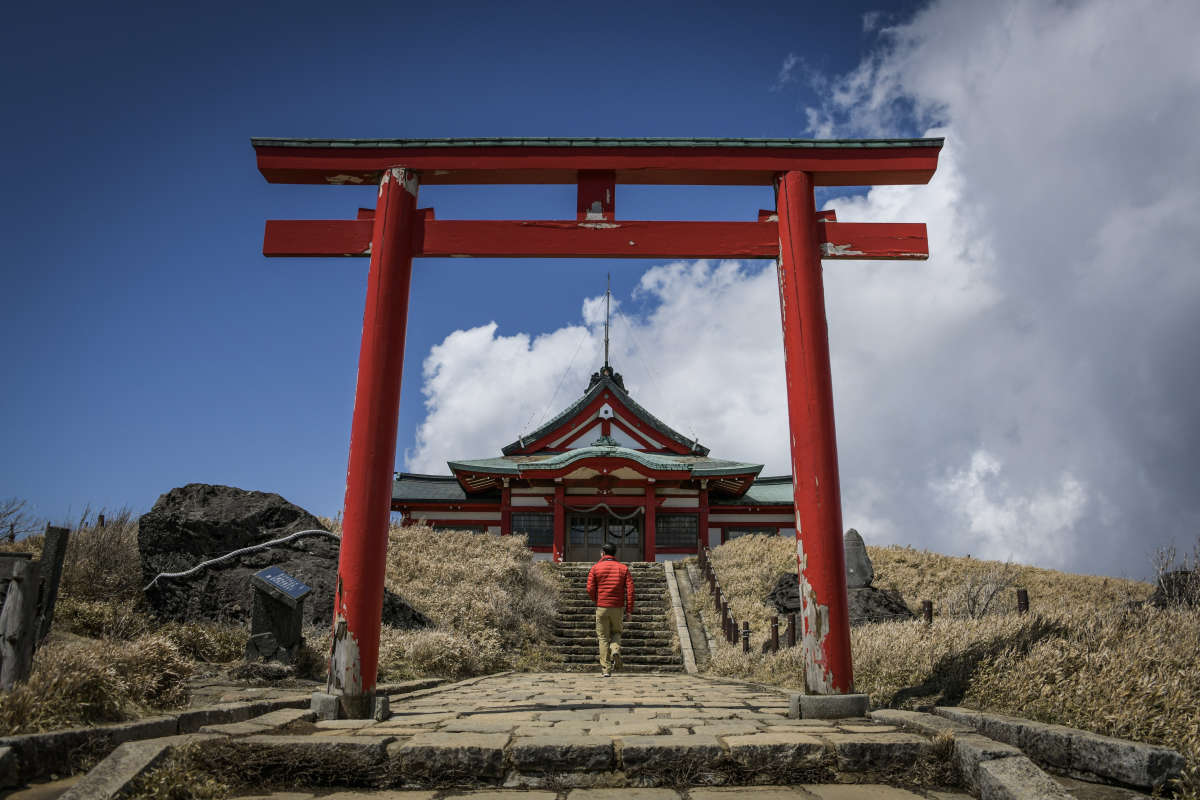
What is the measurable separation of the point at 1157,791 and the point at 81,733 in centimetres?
484

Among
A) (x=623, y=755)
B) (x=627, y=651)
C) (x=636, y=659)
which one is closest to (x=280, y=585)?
(x=623, y=755)

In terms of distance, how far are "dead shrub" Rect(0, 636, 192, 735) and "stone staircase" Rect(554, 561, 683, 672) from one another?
28.7ft

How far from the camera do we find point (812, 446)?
5035 mm

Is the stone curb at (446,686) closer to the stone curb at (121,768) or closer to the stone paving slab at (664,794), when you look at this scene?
the stone curb at (121,768)

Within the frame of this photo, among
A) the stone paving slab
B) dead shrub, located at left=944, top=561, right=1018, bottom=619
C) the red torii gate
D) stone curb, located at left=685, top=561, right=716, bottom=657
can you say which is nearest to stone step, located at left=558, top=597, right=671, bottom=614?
stone curb, located at left=685, top=561, right=716, bottom=657

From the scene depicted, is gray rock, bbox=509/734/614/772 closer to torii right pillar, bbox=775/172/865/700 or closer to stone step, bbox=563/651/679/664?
torii right pillar, bbox=775/172/865/700

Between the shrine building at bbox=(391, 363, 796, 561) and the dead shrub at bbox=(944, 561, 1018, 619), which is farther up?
the shrine building at bbox=(391, 363, 796, 561)

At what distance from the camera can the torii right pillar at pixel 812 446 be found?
15.6 feet

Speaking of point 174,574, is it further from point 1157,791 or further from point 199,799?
point 1157,791

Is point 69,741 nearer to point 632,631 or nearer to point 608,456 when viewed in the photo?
point 632,631

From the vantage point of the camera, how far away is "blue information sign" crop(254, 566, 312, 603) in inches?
279

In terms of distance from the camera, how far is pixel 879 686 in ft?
18.5

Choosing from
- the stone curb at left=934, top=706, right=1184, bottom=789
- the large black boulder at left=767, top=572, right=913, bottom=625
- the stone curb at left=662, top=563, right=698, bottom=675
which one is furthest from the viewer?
the stone curb at left=662, top=563, right=698, bottom=675

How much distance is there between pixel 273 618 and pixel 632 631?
29.0ft
